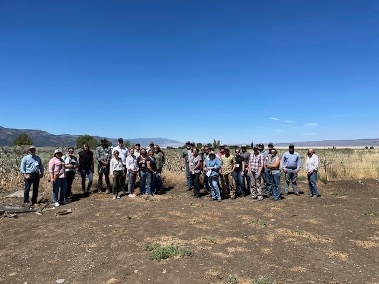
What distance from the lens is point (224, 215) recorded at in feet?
35.1

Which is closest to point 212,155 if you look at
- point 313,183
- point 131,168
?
point 131,168

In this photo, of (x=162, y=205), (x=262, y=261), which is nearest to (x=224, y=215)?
(x=162, y=205)

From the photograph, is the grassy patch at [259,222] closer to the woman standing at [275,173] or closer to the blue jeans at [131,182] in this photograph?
the woman standing at [275,173]

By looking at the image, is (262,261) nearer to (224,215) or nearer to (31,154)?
(224,215)

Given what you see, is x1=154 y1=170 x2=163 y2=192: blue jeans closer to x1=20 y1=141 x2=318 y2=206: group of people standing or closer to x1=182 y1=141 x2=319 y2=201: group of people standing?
x1=20 y1=141 x2=318 y2=206: group of people standing

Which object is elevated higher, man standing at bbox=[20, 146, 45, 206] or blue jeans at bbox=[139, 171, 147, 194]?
man standing at bbox=[20, 146, 45, 206]

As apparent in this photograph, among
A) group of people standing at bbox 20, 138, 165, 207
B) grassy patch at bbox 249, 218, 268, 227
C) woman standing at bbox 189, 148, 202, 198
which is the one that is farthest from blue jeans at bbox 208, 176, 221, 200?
grassy patch at bbox 249, 218, 268, 227

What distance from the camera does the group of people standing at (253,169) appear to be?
1283 cm

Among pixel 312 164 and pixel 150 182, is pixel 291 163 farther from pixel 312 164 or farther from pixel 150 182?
pixel 150 182

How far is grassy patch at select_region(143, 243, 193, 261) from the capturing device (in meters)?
6.90

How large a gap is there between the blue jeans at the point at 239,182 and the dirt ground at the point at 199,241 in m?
1.06

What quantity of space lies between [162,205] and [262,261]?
5921mm

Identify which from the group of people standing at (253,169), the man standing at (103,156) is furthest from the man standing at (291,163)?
the man standing at (103,156)

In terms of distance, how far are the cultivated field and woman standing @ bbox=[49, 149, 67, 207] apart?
17.9 inches
